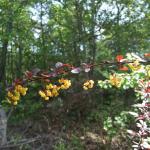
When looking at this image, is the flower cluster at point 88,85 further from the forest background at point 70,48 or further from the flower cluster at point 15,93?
the forest background at point 70,48

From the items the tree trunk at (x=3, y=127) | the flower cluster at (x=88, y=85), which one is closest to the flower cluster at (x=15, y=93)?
the flower cluster at (x=88, y=85)

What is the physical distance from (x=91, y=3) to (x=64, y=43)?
0.84 meters

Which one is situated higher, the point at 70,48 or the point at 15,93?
the point at 70,48

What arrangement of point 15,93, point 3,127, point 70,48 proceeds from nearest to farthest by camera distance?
point 15,93 < point 3,127 < point 70,48

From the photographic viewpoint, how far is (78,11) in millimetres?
7449

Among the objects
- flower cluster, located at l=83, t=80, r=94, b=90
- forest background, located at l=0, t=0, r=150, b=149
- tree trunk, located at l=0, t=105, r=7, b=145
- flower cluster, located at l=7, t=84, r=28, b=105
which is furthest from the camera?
forest background, located at l=0, t=0, r=150, b=149

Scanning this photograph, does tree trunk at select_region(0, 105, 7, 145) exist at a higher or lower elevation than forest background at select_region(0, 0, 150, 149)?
lower

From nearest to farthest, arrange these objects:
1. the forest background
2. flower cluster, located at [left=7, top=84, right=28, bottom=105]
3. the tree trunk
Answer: flower cluster, located at [left=7, top=84, right=28, bottom=105]
the tree trunk
the forest background

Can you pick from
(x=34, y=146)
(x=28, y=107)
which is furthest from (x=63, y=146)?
(x=28, y=107)

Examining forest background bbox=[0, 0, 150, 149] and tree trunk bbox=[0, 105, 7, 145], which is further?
forest background bbox=[0, 0, 150, 149]

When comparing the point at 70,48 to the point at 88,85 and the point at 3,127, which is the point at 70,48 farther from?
the point at 88,85

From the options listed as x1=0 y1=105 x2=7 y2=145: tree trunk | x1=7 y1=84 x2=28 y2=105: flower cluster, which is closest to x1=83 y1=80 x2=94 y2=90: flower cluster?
x1=7 y1=84 x2=28 y2=105: flower cluster

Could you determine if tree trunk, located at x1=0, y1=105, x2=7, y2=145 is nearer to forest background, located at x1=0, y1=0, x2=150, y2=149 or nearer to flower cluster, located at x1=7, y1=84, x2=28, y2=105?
forest background, located at x1=0, y1=0, x2=150, y2=149

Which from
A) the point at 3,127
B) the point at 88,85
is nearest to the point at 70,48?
the point at 3,127
